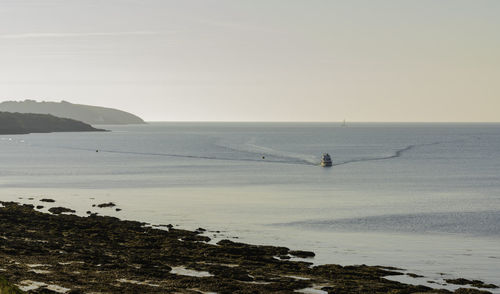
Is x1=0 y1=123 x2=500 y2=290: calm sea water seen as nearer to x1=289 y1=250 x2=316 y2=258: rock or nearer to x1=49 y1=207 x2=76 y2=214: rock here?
x1=289 y1=250 x2=316 y2=258: rock

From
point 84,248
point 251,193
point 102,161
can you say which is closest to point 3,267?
point 84,248

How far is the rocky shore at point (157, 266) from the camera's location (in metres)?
31.1

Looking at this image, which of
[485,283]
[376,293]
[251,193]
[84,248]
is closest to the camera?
[376,293]

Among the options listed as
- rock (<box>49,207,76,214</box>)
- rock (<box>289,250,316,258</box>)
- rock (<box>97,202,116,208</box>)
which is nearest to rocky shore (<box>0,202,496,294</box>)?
rock (<box>289,250,316,258</box>)

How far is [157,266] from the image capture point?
35.7 metres

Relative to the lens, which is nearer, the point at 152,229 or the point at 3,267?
the point at 3,267

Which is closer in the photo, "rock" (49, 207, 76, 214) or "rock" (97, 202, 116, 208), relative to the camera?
"rock" (49, 207, 76, 214)

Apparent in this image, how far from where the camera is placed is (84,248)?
134ft

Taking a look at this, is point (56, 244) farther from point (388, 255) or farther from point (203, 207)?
point (203, 207)

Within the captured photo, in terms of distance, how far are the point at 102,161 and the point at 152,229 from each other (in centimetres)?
9883

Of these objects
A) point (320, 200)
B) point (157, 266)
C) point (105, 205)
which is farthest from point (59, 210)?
point (320, 200)

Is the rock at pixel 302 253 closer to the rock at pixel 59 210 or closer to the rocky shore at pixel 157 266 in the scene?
the rocky shore at pixel 157 266

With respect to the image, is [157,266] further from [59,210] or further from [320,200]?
[320,200]

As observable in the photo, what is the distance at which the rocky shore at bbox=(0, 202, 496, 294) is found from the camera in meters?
31.1
